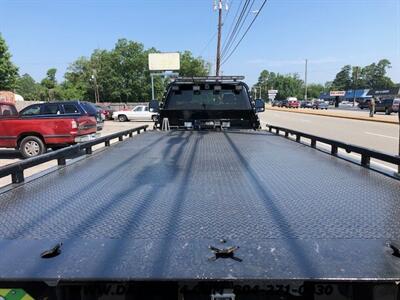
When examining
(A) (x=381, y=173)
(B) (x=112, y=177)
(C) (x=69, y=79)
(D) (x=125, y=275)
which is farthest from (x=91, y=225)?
(C) (x=69, y=79)

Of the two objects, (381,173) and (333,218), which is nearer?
(333,218)

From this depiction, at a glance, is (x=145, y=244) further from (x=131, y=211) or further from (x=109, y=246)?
(x=131, y=211)

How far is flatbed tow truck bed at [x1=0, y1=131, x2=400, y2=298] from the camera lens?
150 cm

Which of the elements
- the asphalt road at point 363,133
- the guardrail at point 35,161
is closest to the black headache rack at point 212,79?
the guardrail at point 35,161

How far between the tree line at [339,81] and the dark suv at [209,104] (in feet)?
483

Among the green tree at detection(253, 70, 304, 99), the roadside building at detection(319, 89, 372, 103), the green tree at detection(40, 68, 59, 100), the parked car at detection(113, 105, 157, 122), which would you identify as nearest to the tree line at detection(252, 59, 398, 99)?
the green tree at detection(253, 70, 304, 99)

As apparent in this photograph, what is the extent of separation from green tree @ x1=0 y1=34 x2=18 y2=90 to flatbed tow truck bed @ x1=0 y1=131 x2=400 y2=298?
46422mm

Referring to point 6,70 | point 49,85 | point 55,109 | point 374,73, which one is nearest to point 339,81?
point 374,73

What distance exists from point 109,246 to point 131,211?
530mm

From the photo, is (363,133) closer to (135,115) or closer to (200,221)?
(200,221)

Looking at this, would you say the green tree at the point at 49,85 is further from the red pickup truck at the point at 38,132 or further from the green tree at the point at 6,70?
the red pickup truck at the point at 38,132

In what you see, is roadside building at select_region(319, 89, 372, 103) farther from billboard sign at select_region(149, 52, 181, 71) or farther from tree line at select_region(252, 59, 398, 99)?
billboard sign at select_region(149, 52, 181, 71)

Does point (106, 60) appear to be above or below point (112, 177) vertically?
above

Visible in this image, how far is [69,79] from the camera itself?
10431 cm
